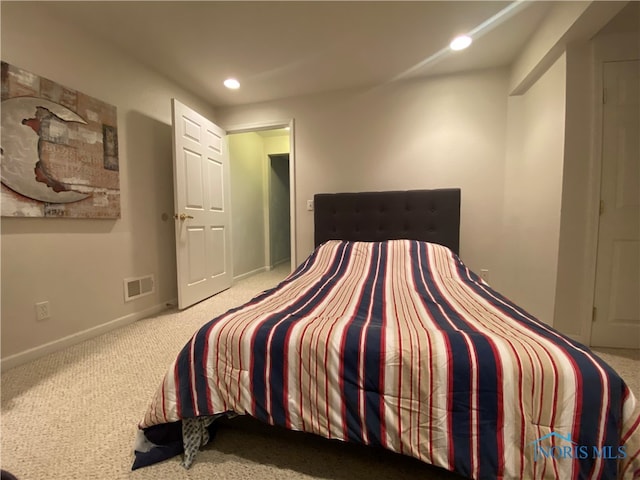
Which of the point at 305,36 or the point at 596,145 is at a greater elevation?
the point at 305,36

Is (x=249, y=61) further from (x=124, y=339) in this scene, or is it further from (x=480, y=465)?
(x=480, y=465)

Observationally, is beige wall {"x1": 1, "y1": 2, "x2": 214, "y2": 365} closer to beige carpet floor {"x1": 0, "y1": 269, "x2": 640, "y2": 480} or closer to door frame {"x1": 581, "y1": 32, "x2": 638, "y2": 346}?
beige carpet floor {"x1": 0, "y1": 269, "x2": 640, "y2": 480}

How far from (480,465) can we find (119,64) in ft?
10.9

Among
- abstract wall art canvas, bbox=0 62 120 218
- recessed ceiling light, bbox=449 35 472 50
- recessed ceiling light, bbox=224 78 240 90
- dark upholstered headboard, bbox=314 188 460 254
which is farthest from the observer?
recessed ceiling light, bbox=224 78 240 90

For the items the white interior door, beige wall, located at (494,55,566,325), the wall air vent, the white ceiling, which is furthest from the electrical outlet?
beige wall, located at (494,55,566,325)

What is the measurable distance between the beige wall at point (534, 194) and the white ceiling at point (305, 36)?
19.5 inches

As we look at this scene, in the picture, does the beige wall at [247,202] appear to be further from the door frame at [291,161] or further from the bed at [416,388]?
the bed at [416,388]

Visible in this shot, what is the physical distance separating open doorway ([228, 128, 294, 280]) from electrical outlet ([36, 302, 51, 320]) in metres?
2.12

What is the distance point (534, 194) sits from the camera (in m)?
2.15

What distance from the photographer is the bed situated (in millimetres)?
722

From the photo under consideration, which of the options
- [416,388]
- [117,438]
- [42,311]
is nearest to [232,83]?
[42,311]

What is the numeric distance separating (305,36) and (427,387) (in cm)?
240

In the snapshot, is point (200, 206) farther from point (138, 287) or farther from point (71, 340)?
point (71, 340)

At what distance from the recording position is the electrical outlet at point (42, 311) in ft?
5.72
